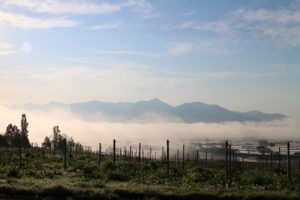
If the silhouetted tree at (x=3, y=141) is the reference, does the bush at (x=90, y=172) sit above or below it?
above

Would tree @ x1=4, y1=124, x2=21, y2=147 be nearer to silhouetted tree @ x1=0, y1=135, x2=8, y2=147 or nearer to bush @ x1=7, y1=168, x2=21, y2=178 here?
silhouetted tree @ x1=0, y1=135, x2=8, y2=147

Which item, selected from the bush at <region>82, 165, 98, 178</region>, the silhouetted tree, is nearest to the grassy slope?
the bush at <region>82, 165, 98, 178</region>

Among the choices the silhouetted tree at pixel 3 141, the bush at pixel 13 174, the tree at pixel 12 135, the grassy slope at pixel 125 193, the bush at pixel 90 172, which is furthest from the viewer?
the tree at pixel 12 135

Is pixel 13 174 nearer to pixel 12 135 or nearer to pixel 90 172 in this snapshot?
pixel 90 172

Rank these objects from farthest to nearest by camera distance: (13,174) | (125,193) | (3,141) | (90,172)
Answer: (3,141) < (90,172) < (13,174) < (125,193)

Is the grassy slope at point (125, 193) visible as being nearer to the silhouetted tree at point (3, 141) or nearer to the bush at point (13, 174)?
the bush at point (13, 174)

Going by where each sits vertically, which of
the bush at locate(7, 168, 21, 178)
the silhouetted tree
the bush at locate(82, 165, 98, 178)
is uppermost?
the bush at locate(7, 168, 21, 178)

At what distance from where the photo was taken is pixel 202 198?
68.1 ft

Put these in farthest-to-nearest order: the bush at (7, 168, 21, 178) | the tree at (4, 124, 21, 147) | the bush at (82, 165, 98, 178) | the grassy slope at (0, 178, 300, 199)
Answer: the tree at (4, 124, 21, 147), the bush at (82, 165, 98, 178), the bush at (7, 168, 21, 178), the grassy slope at (0, 178, 300, 199)

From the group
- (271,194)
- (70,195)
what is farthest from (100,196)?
(271,194)

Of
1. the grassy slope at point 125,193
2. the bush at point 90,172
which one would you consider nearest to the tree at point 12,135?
the bush at point 90,172

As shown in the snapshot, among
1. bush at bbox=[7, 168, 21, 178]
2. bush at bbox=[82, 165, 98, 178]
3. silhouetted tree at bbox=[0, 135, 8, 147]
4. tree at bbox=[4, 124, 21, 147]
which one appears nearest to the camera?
bush at bbox=[7, 168, 21, 178]

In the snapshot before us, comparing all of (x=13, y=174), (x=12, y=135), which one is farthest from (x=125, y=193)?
(x=12, y=135)

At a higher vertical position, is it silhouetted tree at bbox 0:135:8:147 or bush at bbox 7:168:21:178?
bush at bbox 7:168:21:178
